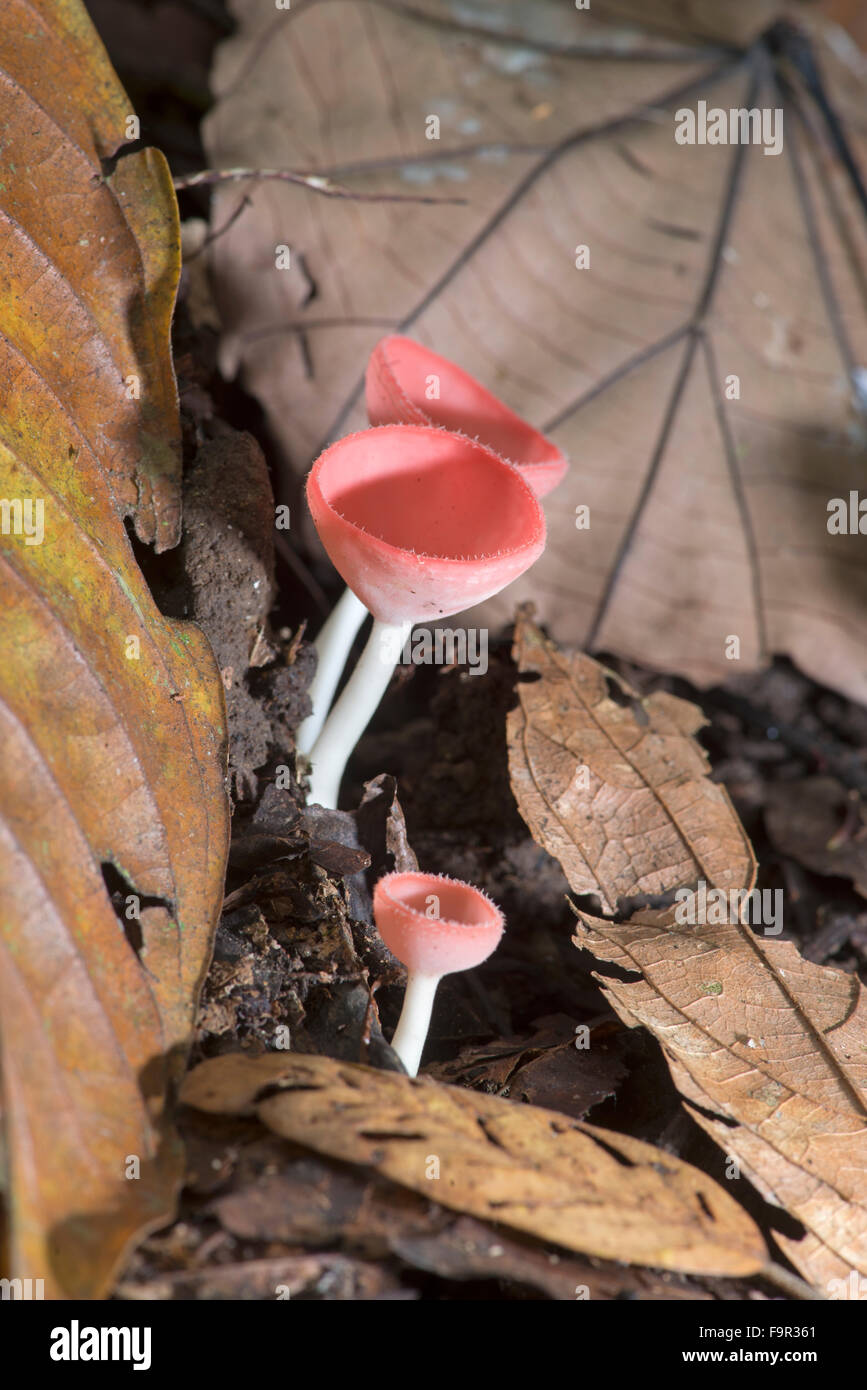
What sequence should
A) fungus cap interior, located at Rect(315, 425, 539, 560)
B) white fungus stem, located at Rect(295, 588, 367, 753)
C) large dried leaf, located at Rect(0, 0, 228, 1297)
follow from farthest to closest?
1. white fungus stem, located at Rect(295, 588, 367, 753)
2. fungus cap interior, located at Rect(315, 425, 539, 560)
3. large dried leaf, located at Rect(0, 0, 228, 1297)

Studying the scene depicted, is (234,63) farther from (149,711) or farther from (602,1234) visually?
(602,1234)

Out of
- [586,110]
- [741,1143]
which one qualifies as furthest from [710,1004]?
[586,110]

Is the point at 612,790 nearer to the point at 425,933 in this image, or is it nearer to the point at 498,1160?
the point at 425,933

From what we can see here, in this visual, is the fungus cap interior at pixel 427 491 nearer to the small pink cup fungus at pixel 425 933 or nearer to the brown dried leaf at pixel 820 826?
the small pink cup fungus at pixel 425 933

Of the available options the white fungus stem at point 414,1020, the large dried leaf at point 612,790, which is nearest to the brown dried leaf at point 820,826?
the large dried leaf at point 612,790

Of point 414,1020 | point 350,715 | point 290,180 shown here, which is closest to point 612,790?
point 350,715

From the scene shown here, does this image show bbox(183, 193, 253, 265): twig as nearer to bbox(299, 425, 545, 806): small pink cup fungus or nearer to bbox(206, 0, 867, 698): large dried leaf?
bbox(206, 0, 867, 698): large dried leaf

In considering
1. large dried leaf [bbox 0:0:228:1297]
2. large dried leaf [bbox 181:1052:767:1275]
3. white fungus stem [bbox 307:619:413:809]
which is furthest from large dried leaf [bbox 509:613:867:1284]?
large dried leaf [bbox 0:0:228:1297]
